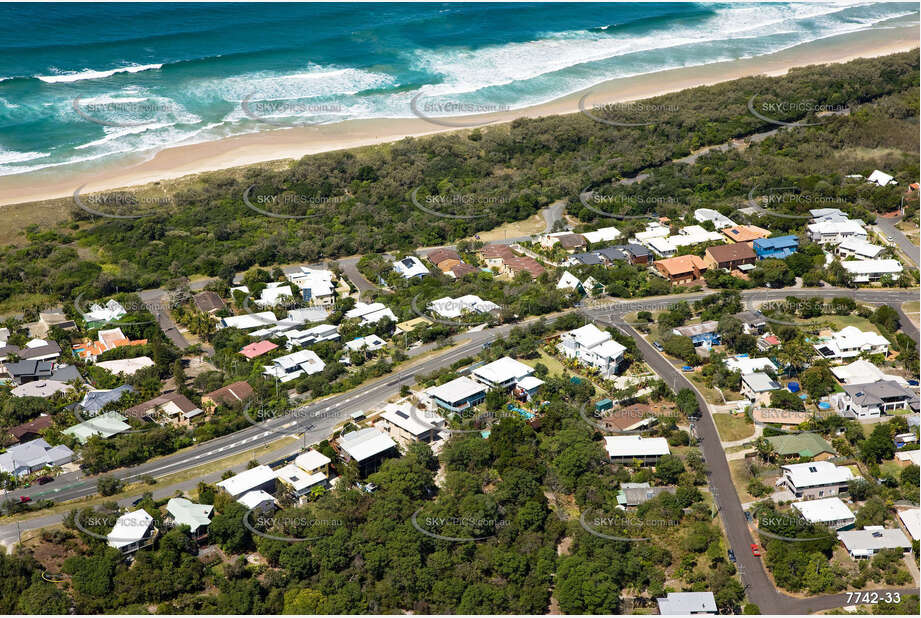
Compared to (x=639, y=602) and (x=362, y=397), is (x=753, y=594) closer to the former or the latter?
(x=639, y=602)

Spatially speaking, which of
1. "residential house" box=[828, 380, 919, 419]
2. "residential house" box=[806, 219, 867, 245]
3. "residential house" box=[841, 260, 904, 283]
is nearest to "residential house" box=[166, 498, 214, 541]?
"residential house" box=[828, 380, 919, 419]

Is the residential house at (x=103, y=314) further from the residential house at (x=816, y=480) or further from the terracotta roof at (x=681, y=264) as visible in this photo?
the residential house at (x=816, y=480)

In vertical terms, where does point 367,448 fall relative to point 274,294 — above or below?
below

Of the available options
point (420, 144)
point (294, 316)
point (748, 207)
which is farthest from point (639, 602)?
point (420, 144)

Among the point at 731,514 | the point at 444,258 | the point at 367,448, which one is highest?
the point at 444,258

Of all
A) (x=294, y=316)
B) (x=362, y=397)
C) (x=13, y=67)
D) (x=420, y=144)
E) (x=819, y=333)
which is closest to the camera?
(x=362, y=397)

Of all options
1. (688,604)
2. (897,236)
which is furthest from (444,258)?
(688,604)

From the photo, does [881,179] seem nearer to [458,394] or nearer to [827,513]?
[827,513]

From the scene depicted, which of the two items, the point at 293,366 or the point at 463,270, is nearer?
the point at 293,366
